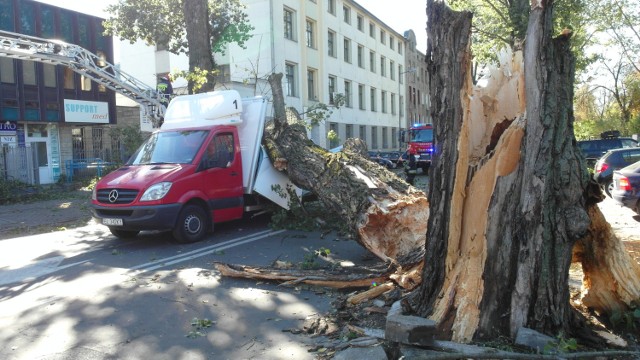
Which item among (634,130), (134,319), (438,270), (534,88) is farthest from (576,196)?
(634,130)

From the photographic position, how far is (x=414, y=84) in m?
60.4

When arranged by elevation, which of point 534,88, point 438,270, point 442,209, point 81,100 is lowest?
point 438,270

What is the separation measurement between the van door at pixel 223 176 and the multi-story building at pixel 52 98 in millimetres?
16720

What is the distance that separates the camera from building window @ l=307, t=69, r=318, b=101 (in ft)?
122

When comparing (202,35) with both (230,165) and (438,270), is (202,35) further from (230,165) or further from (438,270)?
Result: (438,270)

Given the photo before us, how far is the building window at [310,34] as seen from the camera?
121 feet

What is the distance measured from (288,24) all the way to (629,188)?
89.3 feet

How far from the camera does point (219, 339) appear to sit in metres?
4.47

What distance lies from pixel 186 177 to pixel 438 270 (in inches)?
215

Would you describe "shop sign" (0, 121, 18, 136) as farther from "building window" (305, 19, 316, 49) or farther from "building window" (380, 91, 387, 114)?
"building window" (380, 91, 387, 114)

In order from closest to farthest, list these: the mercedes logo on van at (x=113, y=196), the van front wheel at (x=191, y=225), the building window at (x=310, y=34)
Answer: the mercedes logo on van at (x=113, y=196)
the van front wheel at (x=191, y=225)
the building window at (x=310, y=34)

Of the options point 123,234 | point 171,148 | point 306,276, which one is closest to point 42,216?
point 123,234

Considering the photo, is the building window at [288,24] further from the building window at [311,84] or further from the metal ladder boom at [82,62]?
the metal ladder boom at [82,62]

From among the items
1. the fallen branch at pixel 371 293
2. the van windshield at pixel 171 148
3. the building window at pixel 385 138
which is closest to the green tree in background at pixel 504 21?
the van windshield at pixel 171 148
